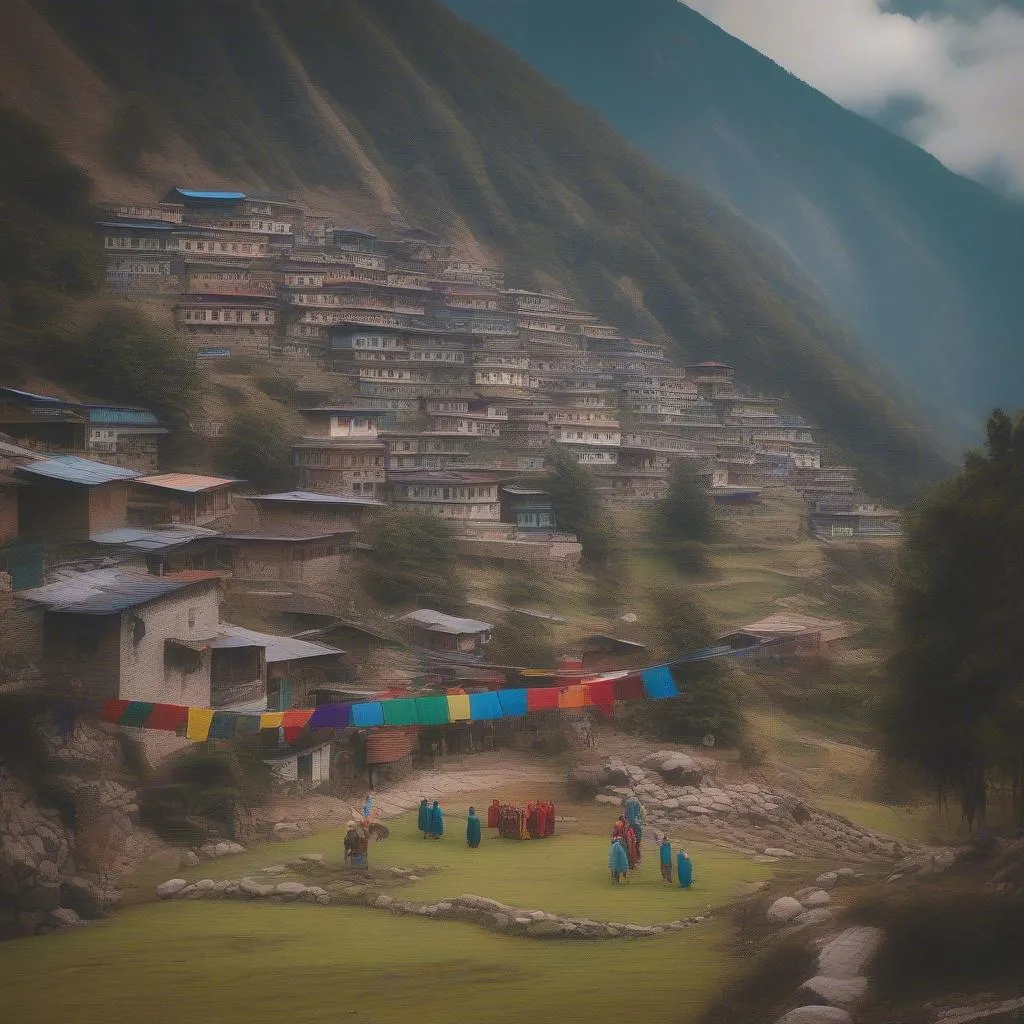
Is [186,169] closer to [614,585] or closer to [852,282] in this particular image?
[614,585]

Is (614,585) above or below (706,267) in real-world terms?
below

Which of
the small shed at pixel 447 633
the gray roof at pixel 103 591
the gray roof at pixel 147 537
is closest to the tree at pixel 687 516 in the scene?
the small shed at pixel 447 633

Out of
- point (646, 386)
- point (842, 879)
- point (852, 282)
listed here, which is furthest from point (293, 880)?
point (852, 282)

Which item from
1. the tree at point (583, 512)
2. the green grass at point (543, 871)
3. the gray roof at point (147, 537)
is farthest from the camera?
the tree at point (583, 512)

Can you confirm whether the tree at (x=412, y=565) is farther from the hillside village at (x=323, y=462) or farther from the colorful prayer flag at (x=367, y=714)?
the colorful prayer flag at (x=367, y=714)

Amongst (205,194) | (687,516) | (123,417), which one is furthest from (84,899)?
(205,194)
